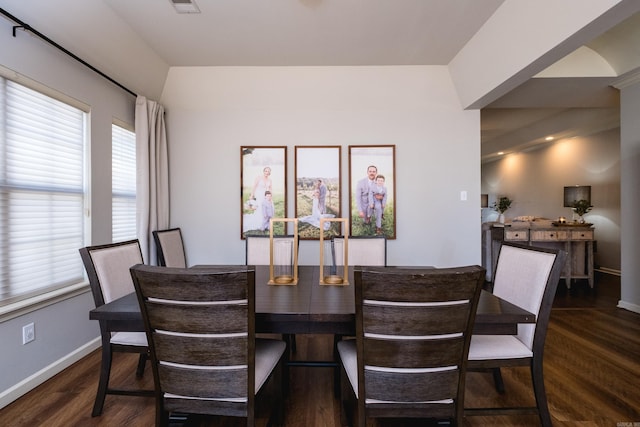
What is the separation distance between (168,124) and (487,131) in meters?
5.87

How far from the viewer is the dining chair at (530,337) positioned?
142 centimetres

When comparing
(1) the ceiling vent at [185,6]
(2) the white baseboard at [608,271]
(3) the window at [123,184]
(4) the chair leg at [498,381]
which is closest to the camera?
(4) the chair leg at [498,381]

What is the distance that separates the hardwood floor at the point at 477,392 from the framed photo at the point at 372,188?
4.33ft

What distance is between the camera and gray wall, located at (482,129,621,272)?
17.7 ft

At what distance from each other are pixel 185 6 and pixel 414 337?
2.69 metres

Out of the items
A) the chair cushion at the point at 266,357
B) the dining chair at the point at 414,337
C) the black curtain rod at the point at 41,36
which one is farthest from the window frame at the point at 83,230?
the dining chair at the point at 414,337

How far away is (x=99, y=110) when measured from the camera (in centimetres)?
254

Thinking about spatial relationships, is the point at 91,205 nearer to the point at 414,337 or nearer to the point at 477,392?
the point at 414,337

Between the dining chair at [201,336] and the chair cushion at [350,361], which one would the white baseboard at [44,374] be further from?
the chair cushion at [350,361]

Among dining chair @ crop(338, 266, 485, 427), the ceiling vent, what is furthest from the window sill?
the ceiling vent

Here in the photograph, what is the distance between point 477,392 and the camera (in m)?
1.88

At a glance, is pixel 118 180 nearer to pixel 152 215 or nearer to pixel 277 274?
pixel 152 215

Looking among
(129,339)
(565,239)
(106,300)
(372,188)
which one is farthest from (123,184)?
(565,239)

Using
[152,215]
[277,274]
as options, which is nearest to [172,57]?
[152,215]
